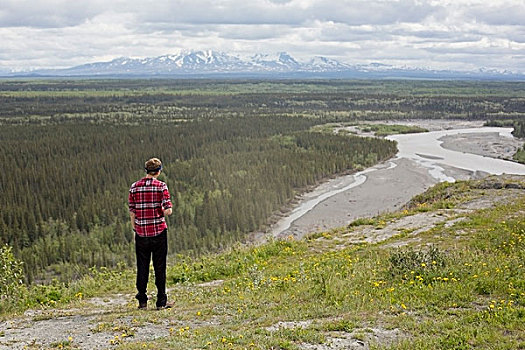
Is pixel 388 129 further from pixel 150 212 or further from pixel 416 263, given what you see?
pixel 150 212

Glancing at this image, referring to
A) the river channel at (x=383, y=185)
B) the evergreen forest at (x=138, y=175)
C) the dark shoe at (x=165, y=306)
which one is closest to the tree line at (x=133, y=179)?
the evergreen forest at (x=138, y=175)

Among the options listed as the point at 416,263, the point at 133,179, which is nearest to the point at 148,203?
the point at 416,263

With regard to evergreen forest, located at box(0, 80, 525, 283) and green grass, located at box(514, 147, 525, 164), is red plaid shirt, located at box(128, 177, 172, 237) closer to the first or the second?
evergreen forest, located at box(0, 80, 525, 283)

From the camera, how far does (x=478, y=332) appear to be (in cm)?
775

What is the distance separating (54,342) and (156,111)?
122968mm

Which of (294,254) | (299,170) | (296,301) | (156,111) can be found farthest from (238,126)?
(296,301)

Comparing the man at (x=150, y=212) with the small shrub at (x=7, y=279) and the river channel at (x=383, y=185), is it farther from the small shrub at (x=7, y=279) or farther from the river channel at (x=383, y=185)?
the river channel at (x=383, y=185)

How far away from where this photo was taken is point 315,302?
9898 mm

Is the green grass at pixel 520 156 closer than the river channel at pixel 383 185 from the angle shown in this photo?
No

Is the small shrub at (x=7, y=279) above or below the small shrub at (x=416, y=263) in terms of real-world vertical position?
below

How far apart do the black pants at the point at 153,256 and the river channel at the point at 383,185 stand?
20.6 metres

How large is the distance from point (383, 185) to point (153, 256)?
44477 millimetres

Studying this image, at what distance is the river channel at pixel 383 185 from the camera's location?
40188 millimetres

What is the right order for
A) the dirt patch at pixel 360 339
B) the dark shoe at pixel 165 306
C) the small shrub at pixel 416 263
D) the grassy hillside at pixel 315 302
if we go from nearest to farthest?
the dirt patch at pixel 360 339
the grassy hillside at pixel 315 302
the dark shoe at pixel 165 306
the small shrub at pixel 416 263
